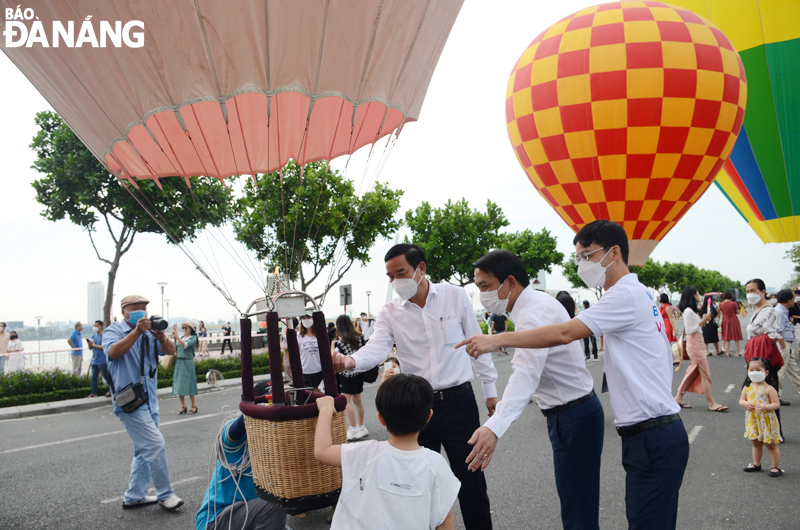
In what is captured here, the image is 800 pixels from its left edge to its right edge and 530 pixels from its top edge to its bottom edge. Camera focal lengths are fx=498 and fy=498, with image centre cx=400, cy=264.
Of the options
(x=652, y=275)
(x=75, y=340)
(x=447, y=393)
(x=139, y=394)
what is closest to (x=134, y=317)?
(x=139, y=394)

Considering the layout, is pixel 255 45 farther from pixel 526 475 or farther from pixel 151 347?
pixel 526 475

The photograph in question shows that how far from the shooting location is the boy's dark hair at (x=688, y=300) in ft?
29.3

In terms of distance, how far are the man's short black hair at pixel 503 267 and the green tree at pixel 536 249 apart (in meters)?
36.3

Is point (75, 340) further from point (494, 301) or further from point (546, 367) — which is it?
point (546, 367)

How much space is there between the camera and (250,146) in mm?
4973

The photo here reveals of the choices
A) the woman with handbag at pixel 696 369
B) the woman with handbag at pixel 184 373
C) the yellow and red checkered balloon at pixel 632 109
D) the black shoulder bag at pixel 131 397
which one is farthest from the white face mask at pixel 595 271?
the yellow and red checkered balloon at pixel 632 109

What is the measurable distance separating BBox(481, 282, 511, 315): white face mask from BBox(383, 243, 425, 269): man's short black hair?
0.57 m

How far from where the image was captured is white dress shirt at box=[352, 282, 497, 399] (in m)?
3.35

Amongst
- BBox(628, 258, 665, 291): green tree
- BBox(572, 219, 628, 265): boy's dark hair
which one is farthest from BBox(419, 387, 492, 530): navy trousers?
BBox(628, 258, 665, 291): green tree

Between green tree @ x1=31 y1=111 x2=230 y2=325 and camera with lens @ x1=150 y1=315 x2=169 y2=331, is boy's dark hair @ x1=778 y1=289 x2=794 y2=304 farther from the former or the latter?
green tree @ x1=31 y1=111 x2=230 y2=325

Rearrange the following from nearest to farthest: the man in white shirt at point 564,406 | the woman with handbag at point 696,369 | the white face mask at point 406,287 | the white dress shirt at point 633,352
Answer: the white dress shirt at point 633,352
the man in white shirt at point 564,406
the white face mask at point 406,287
the woman with handbag at point 696,369

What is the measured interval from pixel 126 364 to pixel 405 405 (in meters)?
3.80

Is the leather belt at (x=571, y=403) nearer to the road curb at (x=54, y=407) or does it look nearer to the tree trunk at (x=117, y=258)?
the road curb at (x=54, y=407)

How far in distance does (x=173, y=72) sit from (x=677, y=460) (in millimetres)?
3920
